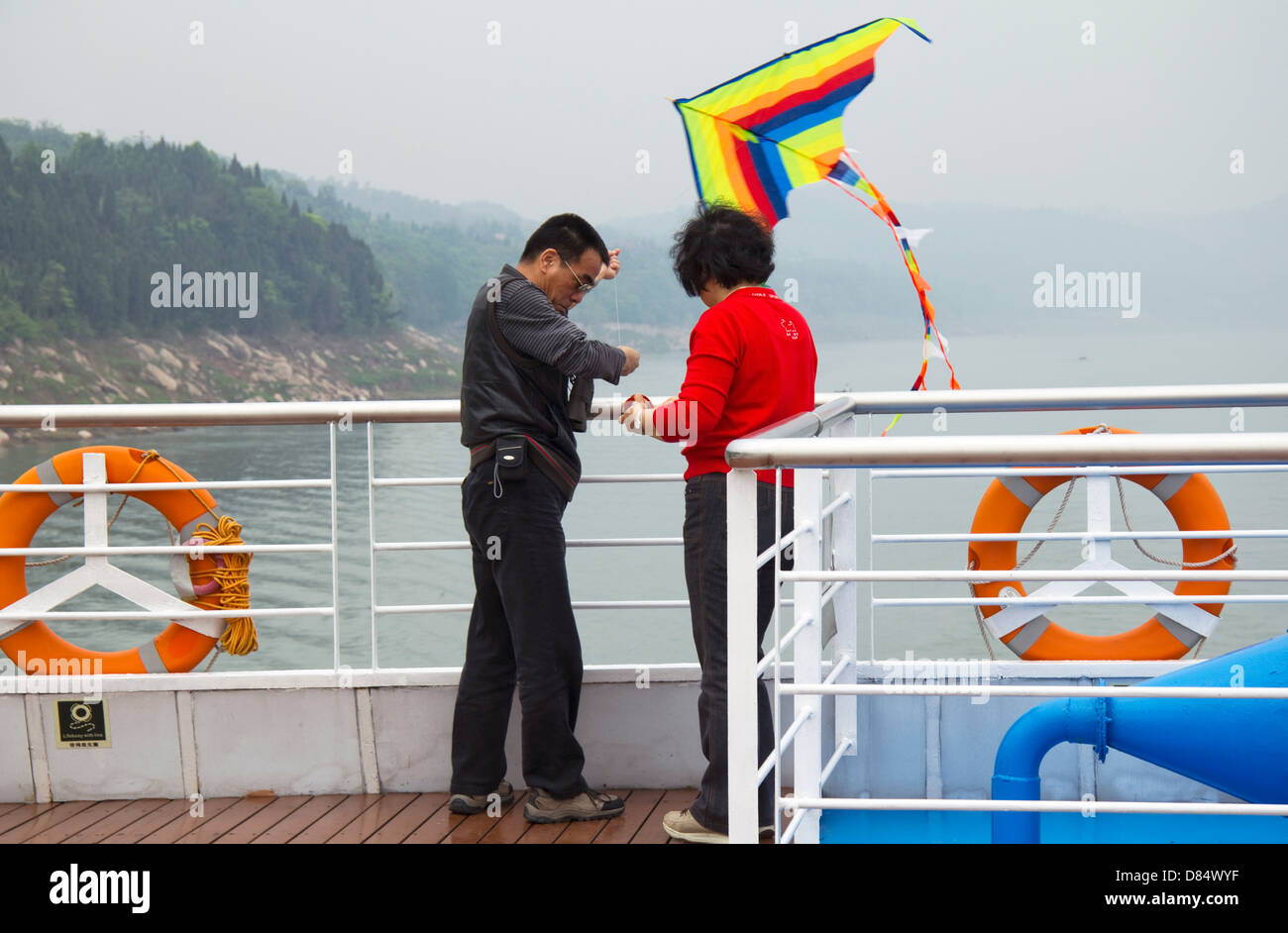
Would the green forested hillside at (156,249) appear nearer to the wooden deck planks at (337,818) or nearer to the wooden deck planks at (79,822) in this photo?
the wooden deck planks at (79,822)

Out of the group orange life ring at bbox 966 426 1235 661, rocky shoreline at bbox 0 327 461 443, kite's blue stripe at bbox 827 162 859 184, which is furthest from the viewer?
rocky shoreline at bbox 0 327 461 443

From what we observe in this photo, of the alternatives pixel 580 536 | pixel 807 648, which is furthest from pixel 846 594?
pixel 580 536

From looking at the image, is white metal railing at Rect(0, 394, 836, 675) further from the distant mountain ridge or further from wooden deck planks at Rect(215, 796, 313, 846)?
the distant mountain ridge

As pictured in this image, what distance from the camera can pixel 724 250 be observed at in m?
1.97

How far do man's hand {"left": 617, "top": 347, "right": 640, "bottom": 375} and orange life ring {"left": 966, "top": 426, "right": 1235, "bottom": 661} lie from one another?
1.01 metres

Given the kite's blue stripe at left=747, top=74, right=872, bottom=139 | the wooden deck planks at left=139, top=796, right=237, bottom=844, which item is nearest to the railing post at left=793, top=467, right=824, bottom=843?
the kite's blue stripe at left=747, top=74, right=872, bottom=139

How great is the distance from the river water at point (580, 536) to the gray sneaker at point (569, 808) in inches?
36.3

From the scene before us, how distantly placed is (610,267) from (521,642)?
2.35 ft

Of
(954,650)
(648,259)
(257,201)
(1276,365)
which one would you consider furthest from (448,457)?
(1276,365)

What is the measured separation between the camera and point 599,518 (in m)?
33.0

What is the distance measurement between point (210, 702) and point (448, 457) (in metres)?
41.7

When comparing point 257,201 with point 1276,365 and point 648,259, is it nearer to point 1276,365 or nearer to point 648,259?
point 648,259

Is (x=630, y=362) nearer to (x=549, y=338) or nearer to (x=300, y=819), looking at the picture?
(x=549, y=338)

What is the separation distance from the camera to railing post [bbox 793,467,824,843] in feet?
5.61
